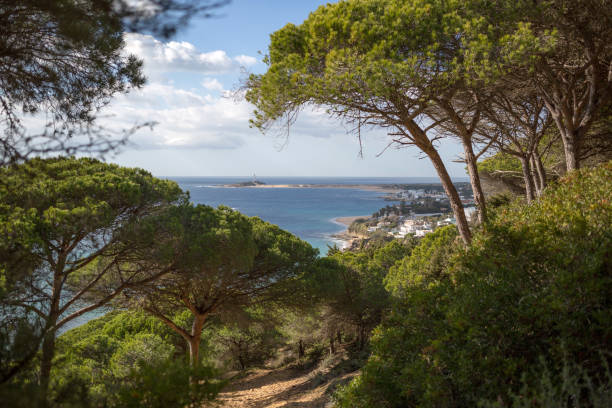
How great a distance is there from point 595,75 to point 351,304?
8346 millimetres

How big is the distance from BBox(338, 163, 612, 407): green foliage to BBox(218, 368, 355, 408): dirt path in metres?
3.53

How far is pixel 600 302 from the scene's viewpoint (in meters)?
2.85

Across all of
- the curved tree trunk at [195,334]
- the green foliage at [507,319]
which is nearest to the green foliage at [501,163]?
→ the green foliage at [507,319]

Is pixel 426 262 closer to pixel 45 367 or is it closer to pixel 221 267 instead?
pixel 221 267

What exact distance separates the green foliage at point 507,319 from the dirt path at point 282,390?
3533mm

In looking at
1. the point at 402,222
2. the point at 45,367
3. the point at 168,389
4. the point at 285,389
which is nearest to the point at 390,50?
the point at 168,389

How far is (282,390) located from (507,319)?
7.69 meters

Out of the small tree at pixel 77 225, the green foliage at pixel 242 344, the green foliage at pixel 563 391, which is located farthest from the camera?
the green foliage at pixel 242 344

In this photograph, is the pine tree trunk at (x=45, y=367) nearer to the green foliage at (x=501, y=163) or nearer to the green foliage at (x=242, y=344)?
the green foliage at (x=242, y=344)

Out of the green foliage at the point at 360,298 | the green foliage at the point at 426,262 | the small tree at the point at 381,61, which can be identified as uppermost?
the small tree at the point at 381,61

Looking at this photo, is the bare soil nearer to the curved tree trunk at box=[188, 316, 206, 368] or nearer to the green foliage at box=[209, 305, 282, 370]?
the curved tree trunk at box=[188, 316, 206, 368]

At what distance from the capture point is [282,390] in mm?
9234

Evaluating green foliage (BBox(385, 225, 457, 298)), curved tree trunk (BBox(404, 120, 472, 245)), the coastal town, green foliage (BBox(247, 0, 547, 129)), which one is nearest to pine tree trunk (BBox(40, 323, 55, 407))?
green foliage (BBox(247, 0, 547, 129))

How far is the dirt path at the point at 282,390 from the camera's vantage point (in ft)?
24.6
